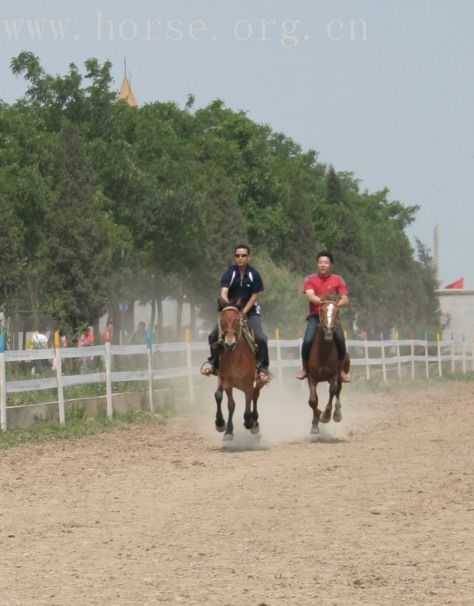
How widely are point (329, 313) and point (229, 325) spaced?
1.52m

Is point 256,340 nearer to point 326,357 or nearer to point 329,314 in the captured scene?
point 329,314

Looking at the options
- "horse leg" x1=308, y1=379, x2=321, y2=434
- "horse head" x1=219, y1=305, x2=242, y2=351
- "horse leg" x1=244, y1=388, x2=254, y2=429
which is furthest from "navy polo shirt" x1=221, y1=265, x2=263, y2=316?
"horse leg" x1=308, y1=379, x2=321, y2=434

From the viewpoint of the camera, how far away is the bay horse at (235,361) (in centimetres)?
1736

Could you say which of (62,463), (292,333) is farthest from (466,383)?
(62,463)

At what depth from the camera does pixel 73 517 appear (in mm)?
11445

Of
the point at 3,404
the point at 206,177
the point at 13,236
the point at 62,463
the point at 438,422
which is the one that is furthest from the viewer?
the point at 206,177

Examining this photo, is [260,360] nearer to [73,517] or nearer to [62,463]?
[62,463]

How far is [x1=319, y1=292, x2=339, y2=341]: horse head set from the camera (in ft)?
59.6

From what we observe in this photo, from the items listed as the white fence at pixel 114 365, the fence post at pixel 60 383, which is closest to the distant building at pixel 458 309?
the white fence at pixel 114 365

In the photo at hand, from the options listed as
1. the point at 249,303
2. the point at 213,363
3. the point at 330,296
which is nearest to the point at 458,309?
the point at 330,296

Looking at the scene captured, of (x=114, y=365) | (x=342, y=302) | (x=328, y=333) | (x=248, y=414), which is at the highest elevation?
(x=342, y=302)

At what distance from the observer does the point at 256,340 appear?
59.8ft

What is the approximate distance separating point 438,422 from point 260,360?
16.3ft

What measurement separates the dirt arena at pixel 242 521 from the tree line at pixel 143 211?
81.3 feet
